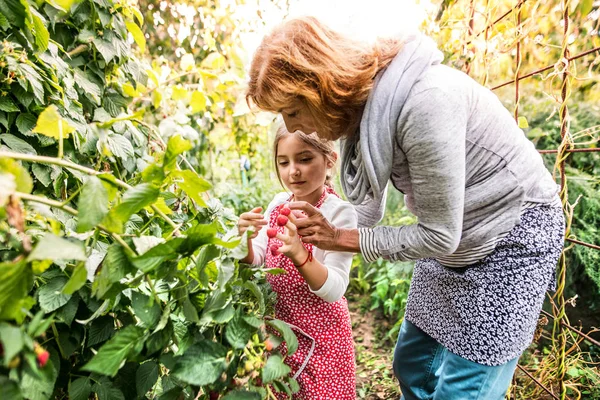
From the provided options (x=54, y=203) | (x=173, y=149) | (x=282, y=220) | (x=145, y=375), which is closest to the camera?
(x=54, y=203)

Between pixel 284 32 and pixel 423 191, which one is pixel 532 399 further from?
pixel 284 32

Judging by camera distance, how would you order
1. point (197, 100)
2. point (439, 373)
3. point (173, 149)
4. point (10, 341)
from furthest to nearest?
point (197, 100) < point (439, 373) < point (173, 149) < point (10, 341)

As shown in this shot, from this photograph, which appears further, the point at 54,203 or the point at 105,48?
the point at 105,48

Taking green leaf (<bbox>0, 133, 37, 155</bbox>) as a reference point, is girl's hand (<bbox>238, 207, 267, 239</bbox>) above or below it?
below

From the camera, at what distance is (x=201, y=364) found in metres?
Result: 0.60

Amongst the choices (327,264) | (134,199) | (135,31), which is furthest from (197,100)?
(134,199)

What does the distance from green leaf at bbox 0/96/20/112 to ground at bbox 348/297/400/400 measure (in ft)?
6.93

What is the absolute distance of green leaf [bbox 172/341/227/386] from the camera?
579 mm

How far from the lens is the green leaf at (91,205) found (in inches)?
19.0

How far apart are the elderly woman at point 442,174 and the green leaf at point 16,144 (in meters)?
0.56

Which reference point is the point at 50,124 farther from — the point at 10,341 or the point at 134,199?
the point at 10,341

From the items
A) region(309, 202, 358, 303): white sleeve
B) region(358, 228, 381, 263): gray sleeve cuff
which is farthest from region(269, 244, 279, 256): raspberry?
region(358, 228, 381, 263): gray sleeve cuff

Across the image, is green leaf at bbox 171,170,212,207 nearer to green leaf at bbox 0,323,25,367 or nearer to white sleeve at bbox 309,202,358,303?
green leaf at bbox 0,323,25,367

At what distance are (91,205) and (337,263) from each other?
0.84m
